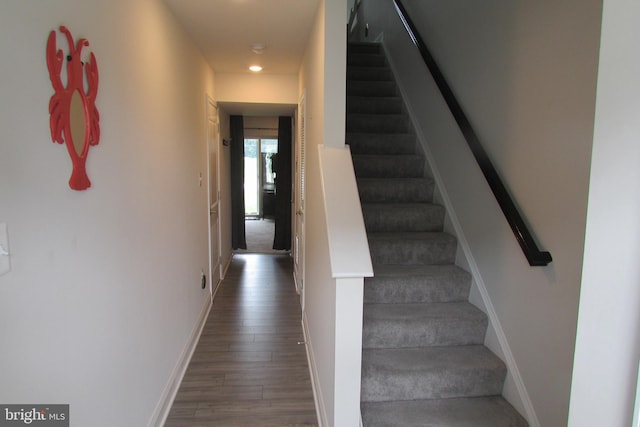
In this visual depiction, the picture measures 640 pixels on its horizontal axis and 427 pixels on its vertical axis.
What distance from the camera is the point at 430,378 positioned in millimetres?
2027

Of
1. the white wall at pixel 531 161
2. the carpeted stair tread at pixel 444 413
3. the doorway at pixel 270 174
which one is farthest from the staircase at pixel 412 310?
the doorway at pixel 270 174

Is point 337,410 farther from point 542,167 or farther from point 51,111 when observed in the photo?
point 51,111

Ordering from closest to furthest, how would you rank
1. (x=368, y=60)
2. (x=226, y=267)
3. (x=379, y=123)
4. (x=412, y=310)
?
(x=412, y=310), (x=379, y=123), (x=368, y=60), (x=226, y=267)

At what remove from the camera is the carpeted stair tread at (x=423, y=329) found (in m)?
2.22

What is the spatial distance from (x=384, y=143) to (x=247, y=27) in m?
1.44

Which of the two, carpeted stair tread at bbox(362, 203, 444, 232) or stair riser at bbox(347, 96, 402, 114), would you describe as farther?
stair riser at bbox(347, 96, 402, 114)

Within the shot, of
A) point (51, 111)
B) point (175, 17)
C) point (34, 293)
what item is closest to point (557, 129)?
point (51, 111)

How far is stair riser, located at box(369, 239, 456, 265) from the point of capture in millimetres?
2680

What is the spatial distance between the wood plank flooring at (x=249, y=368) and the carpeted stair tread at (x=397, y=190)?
52.8 inches

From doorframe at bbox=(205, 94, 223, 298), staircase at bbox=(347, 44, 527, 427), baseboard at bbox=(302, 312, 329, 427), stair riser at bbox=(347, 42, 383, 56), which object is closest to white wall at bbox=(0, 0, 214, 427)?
baseboard at bbox=(302, 312, 329, 427)
